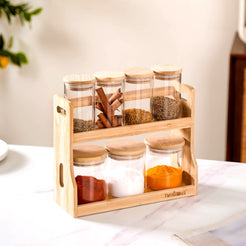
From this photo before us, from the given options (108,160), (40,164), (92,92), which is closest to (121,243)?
(108,160)

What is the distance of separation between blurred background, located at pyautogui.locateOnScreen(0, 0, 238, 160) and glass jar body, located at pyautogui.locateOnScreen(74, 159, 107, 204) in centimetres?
197

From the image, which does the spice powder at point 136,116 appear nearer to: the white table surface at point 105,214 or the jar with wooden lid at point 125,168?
the jar with wooden lid at point 125,168

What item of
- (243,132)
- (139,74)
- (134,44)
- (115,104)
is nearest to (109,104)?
(115,104)

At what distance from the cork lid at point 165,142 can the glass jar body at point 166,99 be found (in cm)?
7

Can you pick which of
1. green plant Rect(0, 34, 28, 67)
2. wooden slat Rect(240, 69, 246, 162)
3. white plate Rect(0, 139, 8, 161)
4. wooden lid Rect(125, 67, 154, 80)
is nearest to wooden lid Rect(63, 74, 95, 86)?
wooden lid Rect(125, 67, 154, 80)

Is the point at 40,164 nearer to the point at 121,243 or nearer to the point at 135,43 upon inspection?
the point at 121,243

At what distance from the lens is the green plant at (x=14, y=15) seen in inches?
125

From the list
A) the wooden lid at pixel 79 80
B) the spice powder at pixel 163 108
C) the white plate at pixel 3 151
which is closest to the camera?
the wooden lid at pixel 79 80

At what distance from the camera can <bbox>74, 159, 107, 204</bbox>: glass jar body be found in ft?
4.42

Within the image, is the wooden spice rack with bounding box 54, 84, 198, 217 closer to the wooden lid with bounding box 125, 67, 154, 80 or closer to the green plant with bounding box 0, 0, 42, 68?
the wooden lid with bounding box 125, 67, 154, 80

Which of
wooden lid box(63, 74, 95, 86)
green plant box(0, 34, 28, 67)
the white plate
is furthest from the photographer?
green plant box(0, 34, 28, 67)

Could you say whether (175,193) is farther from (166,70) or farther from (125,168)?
(166,70)

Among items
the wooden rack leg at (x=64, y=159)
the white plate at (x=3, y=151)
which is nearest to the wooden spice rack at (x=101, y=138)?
the wooden rack leg at (x=64, y=159)

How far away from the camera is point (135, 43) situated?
3246 mm
